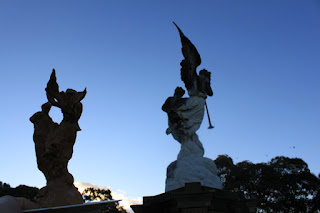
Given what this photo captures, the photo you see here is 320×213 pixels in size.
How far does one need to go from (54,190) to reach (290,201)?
23.8 meters

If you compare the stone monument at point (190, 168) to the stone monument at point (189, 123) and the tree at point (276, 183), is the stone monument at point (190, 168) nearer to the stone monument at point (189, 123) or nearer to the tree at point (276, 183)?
the stone monument at point (189, 123)

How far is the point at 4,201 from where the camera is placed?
1.59 meters

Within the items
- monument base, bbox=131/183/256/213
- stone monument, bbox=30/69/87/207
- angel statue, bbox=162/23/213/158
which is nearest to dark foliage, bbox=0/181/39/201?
angel statue, bbox=162/23/213/158

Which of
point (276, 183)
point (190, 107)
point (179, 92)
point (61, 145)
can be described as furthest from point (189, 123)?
point (276, 183)

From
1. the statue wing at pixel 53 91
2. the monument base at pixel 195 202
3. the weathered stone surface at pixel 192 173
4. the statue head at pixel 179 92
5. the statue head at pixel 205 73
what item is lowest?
the monument base at pixel 195 202

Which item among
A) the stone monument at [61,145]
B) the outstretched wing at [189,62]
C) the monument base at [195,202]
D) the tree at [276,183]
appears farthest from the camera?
the tree at [276,183]

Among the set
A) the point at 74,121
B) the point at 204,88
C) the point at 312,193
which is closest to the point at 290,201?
the point at 312,193

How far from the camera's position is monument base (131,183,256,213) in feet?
15.8

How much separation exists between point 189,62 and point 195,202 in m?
3.93

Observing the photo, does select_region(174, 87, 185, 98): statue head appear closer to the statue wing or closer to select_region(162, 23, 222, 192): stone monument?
select_region(162, 23, 222, 192): stone monument

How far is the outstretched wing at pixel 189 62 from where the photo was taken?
7553 millimetres

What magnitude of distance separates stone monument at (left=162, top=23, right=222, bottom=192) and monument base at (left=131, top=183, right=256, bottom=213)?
407 millimetres

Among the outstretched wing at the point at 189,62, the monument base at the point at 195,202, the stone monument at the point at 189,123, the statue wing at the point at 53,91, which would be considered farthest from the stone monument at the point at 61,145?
the outstretched wing at the point at 189,62

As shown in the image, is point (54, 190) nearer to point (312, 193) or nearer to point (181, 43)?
point (181, 43)
